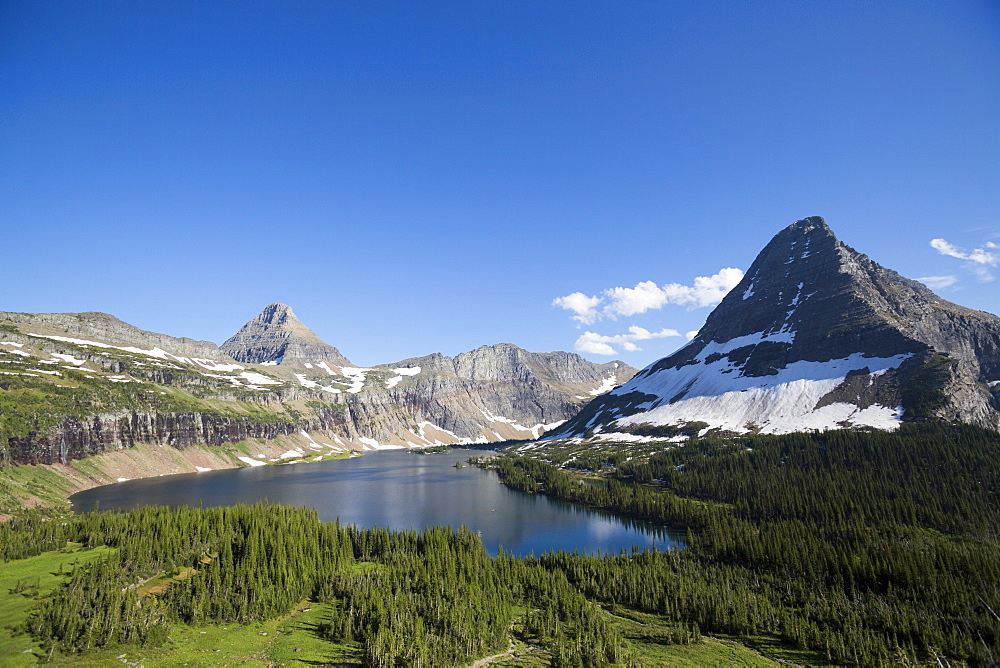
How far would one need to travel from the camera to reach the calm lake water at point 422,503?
3888 inches

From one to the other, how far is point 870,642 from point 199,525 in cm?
8712

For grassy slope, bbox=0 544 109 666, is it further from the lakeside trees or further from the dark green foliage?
the dark green foliage

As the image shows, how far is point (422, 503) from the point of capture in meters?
136

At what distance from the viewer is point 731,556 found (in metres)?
81.4

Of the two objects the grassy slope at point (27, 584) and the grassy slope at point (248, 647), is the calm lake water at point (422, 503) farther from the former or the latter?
the grassy slope at point (27, 584)

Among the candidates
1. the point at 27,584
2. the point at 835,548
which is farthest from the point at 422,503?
the point at 835,548

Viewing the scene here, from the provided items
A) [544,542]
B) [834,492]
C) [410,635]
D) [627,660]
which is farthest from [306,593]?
[834,492]

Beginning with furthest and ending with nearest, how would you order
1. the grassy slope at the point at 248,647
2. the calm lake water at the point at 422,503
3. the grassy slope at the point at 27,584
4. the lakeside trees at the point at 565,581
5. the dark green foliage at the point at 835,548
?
the calm lake water at the point at 422,503 → the dark green foliage at the point at 835,548 → the lakeside trees at the point at 565,581 → the grassy slope at the point at 248,647 → the grassy slope at the point at 27,584

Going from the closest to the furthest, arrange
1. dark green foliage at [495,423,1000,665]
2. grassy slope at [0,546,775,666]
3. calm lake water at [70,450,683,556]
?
grassy slope at [0,546,775,666] → dark green foliage at [495,423,1000,665] → calm lake water at [70,450,683,556]

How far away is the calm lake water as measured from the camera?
9875cm

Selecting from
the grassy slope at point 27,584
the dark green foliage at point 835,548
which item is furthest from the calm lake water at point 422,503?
the grassy slope at point 27,584

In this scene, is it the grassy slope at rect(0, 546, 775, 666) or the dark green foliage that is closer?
the grassy slope at rect(0, 546, 775, 666)

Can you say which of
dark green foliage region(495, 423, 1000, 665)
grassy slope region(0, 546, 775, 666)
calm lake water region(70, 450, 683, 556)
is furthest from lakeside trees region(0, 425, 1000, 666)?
calm lake water region(70, 450, 683, 556)

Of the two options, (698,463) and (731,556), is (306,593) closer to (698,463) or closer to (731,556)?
(731,556)
